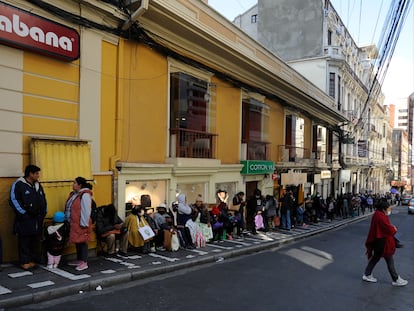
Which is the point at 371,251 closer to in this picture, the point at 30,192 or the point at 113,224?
the point at 113,224

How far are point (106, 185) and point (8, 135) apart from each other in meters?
2.42

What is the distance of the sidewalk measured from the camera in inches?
208

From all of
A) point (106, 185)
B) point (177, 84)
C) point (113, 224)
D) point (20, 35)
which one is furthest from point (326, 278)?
point (20, 35)

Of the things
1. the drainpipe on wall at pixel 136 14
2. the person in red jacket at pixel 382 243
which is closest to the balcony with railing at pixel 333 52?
the drainpipe on wall at pixel 136 14

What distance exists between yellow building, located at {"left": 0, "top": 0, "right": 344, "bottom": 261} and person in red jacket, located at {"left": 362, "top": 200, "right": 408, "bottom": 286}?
5.36 metres

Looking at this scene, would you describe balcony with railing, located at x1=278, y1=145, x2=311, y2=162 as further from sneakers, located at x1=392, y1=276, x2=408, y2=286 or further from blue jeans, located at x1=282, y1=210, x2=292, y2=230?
sneakers, located at x1=392, y1=276, x2=408, y2=286

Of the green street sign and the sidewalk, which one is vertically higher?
the green street sign

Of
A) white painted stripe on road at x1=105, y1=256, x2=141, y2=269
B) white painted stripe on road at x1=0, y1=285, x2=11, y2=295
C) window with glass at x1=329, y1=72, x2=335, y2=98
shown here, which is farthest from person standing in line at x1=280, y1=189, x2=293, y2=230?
window with glass at x1=329, y1=72, x2=335, y2=98

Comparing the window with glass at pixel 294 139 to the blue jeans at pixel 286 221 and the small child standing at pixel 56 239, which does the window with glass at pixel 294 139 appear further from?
the small child standing at pixel 56 239

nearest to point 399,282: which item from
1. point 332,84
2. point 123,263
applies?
point 123,263

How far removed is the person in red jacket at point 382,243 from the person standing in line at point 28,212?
6267 mm

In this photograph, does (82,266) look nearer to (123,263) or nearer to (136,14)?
(123,263)

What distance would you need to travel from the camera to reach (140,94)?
9.42 meters

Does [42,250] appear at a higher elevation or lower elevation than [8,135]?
lower
